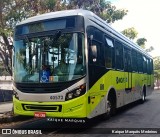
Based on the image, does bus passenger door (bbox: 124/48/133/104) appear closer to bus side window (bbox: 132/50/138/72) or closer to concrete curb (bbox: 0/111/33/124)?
bus side window (bbox: 132/50/138/72)

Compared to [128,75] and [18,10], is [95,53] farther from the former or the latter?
[18,10]

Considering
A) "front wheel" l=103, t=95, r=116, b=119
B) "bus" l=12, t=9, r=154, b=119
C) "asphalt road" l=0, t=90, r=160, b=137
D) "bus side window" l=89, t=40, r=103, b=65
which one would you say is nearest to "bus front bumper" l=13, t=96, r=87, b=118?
"bus" l=12, t=9, r=154, b=119

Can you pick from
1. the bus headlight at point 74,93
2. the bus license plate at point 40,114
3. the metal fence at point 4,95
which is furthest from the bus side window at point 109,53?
the metal fence at point 4,95

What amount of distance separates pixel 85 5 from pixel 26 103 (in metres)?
10.8

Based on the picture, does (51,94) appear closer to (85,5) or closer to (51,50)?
(51,50)

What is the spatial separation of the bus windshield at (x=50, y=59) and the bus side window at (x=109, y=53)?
223cm

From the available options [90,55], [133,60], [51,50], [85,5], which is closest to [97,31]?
[90,55]

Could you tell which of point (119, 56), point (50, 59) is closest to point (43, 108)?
point (50, 59)

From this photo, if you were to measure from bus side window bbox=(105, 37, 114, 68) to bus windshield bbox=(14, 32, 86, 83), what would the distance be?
2229mm

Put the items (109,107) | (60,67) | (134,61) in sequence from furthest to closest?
(134,61) → (109,107) → (60,67)

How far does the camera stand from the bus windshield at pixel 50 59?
8062 mm

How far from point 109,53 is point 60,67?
9.82ft

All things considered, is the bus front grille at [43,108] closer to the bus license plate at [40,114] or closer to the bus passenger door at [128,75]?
the bus license plate at [40,114]

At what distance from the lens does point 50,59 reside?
326 inches
